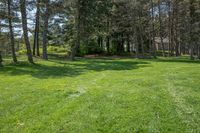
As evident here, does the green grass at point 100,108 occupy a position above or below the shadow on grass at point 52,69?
below

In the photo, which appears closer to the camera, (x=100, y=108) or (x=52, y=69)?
(x=100, y=108)

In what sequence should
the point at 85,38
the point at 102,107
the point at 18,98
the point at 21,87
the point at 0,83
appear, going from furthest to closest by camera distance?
the point at 85,38 < the point at 0,83 < the point at 21,87 < the point at 18,98 < the point at 102,107

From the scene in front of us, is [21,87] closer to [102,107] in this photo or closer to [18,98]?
[18,98]

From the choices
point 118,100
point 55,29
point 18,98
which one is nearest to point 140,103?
point 118,100

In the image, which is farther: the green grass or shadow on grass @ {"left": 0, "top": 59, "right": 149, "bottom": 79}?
shadow on grass @ {"left": 0, "top": 59, "right": 149, "bottom": 79}

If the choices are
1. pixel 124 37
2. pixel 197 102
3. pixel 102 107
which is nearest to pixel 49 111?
pixel 102 107

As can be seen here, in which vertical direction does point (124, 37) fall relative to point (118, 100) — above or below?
above

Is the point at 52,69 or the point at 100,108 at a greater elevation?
the point at 52,69

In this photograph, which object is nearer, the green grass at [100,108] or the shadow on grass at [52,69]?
the green grass at [100,108]

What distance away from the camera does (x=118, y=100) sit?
9.02 m

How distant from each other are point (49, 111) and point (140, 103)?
2.39m

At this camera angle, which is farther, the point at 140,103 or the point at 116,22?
the point at 116,22

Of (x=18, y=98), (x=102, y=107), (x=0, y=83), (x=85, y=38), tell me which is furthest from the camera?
(x=85, y=38)

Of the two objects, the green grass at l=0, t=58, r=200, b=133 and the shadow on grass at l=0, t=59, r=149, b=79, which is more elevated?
the shadow on grass at l=0, t=59, r=149, b=79
